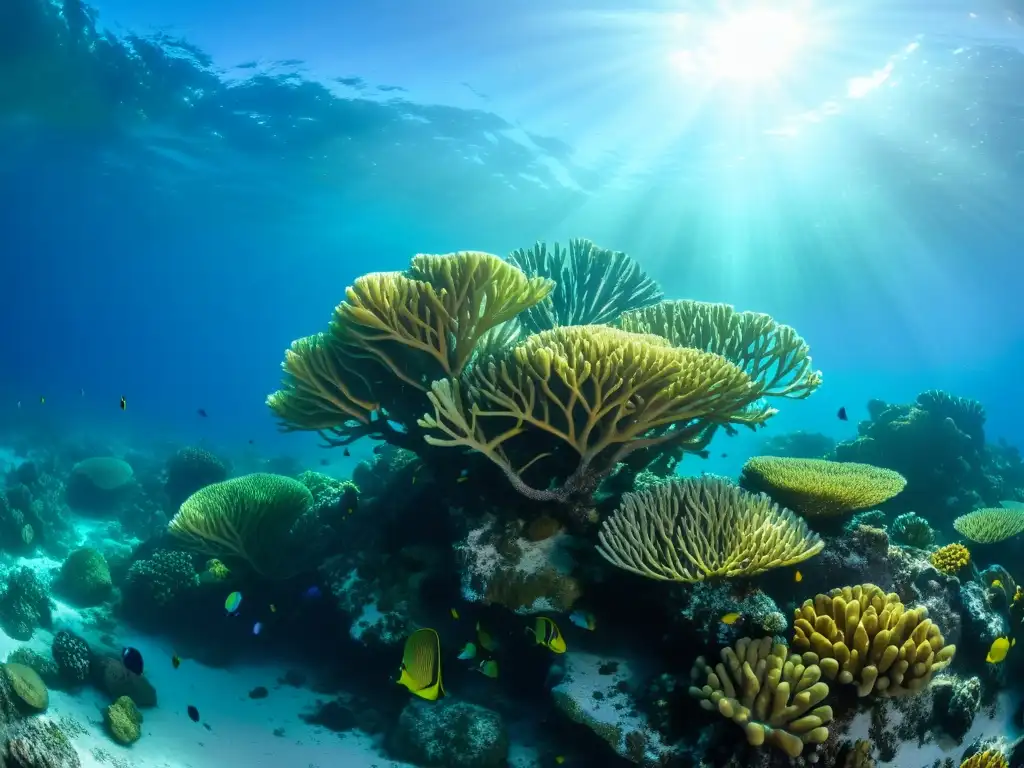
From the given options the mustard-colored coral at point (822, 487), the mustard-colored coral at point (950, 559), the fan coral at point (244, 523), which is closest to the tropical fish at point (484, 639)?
the mustard-colored coral at point (822, 487)

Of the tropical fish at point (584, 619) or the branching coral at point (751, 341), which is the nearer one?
the tropical fish at point (584, 619)

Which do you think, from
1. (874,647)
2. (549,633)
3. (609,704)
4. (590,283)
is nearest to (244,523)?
(549,633)

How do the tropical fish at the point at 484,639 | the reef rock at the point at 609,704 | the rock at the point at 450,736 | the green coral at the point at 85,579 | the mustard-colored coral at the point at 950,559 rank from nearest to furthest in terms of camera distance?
the reef rock at the point at 609,704
the tropical fish at the point at 484,639
the rock at the point at 450,736
the mustard-colored coral at the point at 950,559
the green coral at the point at 85,579

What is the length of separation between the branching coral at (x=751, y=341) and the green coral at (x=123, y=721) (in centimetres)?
696

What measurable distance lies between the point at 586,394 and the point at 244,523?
5.74 m

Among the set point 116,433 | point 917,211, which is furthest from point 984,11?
point 116,433

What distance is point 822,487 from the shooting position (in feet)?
17.0

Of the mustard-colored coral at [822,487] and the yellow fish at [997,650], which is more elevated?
the mustard-colored coral at [822,487]

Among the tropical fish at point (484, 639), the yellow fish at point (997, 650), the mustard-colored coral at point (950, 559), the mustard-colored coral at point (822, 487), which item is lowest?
the yellow fish at point (997, 650)

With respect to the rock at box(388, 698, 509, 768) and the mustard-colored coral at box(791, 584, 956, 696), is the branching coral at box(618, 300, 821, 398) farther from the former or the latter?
the rock at box(388, 698, 509, 768)

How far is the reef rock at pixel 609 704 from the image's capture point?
4.38 m

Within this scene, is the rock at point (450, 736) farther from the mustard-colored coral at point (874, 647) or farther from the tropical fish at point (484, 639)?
the mustard-colored coral at point (874, 647)

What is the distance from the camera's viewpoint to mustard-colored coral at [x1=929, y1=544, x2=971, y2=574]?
18.9 ft

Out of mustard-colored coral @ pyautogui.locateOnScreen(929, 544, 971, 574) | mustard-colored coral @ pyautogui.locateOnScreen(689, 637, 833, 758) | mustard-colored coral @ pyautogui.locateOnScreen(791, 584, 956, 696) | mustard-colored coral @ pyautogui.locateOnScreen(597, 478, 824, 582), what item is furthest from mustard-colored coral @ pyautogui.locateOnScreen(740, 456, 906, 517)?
mustard-colored coral @ pyautogui.locateOnScreen(689, 637, 833, 758)
